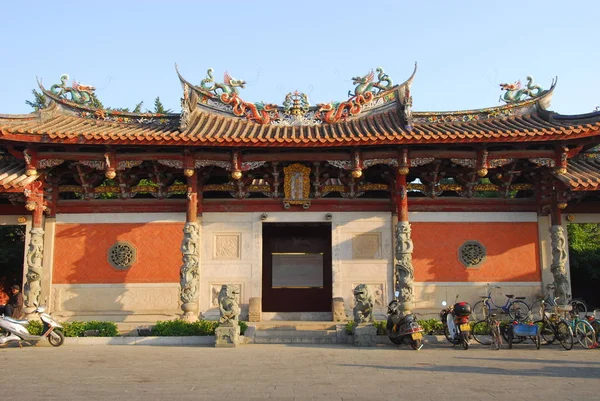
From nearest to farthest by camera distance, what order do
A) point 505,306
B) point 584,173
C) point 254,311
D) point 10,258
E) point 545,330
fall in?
point 545,330 < point 584,173 < point 505,306 < point 254,311 < point 10,258

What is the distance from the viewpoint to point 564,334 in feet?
32.5

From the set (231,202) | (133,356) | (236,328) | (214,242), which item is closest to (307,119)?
(231,202)

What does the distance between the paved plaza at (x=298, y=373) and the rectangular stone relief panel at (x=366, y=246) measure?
129 inches

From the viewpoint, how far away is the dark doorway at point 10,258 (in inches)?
731

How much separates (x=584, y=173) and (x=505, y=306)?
344cm

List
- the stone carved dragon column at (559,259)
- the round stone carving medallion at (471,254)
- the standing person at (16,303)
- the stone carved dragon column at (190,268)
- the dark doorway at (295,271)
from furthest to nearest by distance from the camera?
the dark doorway at (295,271), the round stone carving medallion at (471,254), the standing person at (16,303), the stone carved dragon column at (559,259), the stone carved dragon column at (190,268)

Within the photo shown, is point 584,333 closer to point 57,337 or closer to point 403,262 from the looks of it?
point 403,262

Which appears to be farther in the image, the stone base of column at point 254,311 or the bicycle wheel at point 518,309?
the stone base of column at point 254,311

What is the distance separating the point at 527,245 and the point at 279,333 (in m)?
6.38

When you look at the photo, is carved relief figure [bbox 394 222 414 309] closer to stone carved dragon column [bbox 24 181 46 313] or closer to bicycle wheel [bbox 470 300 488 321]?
bicycle wheel [bbox 470 300 488 321]

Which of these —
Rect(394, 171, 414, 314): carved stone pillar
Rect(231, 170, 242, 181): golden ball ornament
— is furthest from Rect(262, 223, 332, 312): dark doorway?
Rect(394, 171, 414, 314): carved stone pillar

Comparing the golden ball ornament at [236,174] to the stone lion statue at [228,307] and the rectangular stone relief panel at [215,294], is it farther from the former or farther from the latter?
the stone lion statue at [228,307]

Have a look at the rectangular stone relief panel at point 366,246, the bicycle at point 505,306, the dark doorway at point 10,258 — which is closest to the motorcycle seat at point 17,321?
the rectangular stone relief panel at point 366,246

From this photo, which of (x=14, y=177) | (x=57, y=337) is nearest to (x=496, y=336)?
(x=57, y=337)
